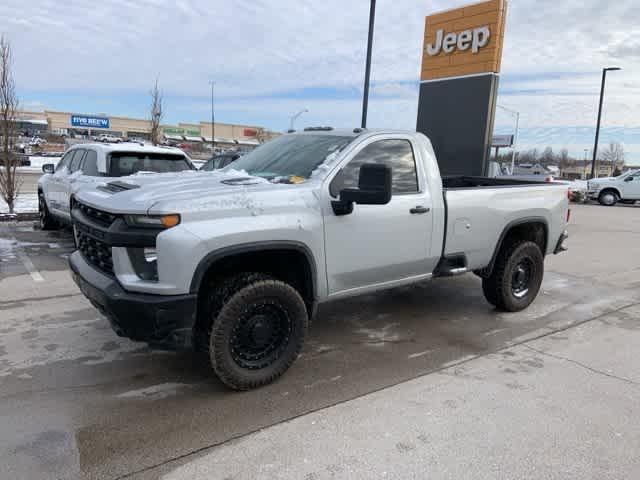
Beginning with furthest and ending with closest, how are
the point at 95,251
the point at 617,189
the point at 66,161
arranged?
the point at 617,189
the point at 66,161
the point at 95,251

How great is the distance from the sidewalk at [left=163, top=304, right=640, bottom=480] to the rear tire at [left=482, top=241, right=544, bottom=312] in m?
1.30

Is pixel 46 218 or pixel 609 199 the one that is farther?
pixel 609 199

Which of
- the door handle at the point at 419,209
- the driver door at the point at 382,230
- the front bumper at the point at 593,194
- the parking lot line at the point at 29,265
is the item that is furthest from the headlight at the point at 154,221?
the front bumper at the point at 593,194

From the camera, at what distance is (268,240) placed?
3.36 meters

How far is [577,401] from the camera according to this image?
141 inches

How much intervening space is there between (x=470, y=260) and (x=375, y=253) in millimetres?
1390

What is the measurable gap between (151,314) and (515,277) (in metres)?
4.17

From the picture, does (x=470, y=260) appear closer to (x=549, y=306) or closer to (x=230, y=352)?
(x=549, y=306)

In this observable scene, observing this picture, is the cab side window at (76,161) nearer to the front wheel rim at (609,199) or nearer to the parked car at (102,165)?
the parked car at (102,165)

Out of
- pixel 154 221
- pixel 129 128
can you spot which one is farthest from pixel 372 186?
pixel 129 128

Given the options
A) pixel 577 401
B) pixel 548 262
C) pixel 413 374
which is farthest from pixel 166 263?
pixel 548 262

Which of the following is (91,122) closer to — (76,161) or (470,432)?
(76,161)

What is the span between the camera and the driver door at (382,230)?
383 cm

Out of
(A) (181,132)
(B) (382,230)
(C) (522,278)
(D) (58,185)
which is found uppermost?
(A) (181,132)
